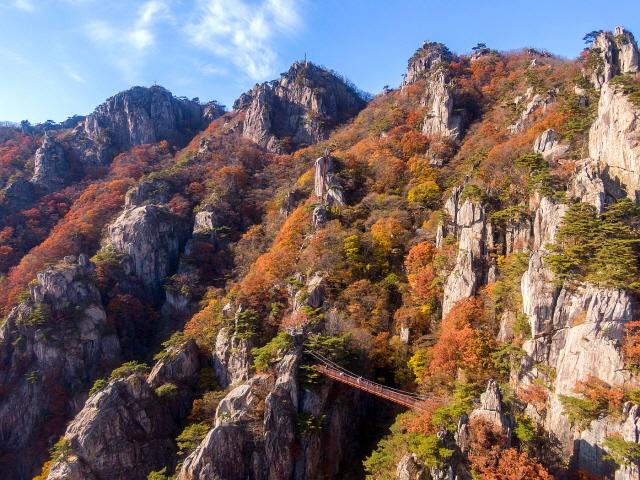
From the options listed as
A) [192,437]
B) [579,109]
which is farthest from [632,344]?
[579,109]

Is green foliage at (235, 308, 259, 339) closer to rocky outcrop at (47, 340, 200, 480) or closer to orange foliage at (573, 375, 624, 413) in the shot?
rocky outcrop at (47, 340, 200, 480)

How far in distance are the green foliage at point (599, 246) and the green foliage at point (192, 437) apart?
2312 cm

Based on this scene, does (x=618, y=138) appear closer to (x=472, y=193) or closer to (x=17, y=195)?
(x=472, y=193)

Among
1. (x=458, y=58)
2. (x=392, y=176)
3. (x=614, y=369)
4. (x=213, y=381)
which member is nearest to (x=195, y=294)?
(x=213, y=381)

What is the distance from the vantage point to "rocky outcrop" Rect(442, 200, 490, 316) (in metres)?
30.3

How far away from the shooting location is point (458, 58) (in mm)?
77312

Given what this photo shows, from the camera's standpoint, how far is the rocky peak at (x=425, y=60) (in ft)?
250

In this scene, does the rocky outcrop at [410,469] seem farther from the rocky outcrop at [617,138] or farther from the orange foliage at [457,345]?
the rocky outcrop at [617,138]

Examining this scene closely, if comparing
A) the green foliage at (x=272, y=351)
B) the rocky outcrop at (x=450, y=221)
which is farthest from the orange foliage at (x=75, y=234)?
the rocky outcrop at (x=450, y=221)

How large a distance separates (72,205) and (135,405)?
141ft

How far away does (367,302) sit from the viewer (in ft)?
113

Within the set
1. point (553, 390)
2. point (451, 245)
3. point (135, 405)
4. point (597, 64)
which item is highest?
point (597, 64)

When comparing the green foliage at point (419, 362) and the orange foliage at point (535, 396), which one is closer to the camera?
the orange foliage at point (535, 396)

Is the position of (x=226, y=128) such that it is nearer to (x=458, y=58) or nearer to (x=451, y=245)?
(x=458, y=58)
